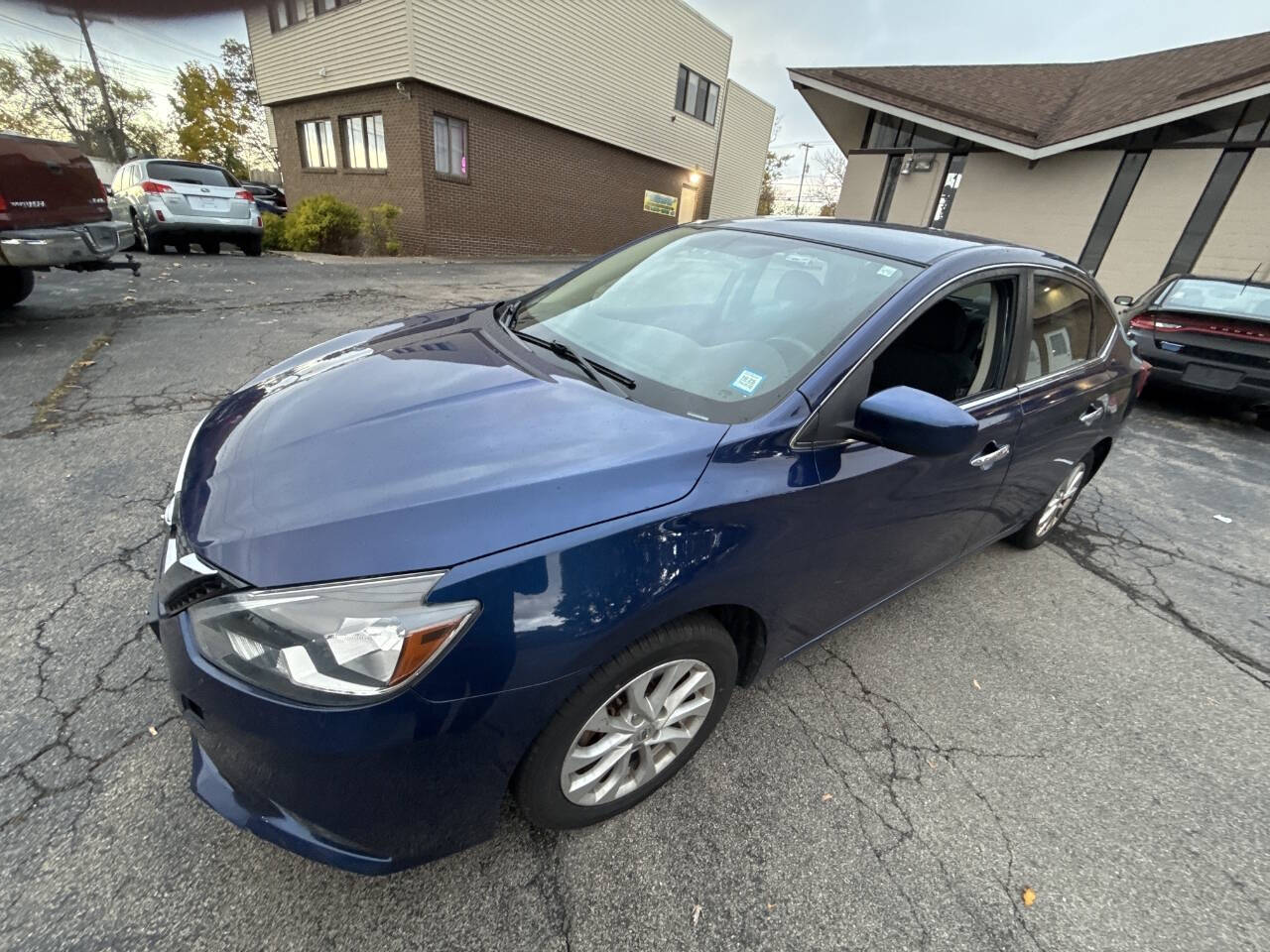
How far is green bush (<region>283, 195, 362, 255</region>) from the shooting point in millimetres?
13008

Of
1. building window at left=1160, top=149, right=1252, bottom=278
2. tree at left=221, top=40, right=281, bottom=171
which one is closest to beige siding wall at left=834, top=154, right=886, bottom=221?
building window at left=1160, top=149, right=1252, bottom=278

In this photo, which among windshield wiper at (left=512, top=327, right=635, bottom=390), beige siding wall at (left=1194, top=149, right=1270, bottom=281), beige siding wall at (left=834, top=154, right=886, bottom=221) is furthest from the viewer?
→ beige siding wall at (left=834, top=154, right=886, bottom=221)

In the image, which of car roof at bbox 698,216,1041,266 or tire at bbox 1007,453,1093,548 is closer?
car roof at bbox 698,216,1041,266

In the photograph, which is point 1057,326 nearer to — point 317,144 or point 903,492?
point 903,492

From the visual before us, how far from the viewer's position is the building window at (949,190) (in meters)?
12.2

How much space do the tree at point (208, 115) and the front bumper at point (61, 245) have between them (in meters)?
27.9

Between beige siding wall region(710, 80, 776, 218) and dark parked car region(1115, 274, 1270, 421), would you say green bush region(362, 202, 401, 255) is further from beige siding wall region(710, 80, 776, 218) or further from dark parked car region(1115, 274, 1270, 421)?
dark parked car region(1115, 274, 1270, 421)

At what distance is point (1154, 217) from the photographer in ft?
34.3

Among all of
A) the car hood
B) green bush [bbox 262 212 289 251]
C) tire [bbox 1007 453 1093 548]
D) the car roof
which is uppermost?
the car roof

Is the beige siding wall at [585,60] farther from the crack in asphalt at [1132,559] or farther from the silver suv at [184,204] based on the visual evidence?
the crack in asphalt at [1132,559]

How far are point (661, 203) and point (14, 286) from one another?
18382mm

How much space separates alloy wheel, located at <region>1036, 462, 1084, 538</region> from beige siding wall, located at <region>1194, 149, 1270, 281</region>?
9763 mm

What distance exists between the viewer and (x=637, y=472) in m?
1.43

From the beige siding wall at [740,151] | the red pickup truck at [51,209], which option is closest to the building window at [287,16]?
the red pickup truck at [51,209]
